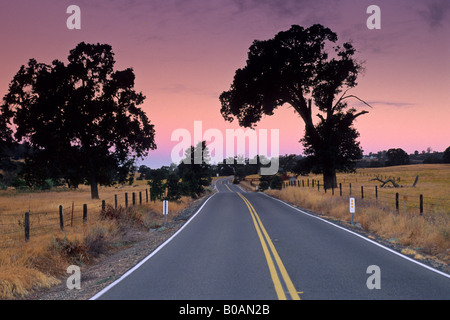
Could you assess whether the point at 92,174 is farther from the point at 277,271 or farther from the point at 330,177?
the point at 277,271

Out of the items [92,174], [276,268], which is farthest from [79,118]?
[276,268]

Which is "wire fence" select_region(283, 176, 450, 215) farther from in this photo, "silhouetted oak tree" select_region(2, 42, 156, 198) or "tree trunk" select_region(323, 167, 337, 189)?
"silhouetted oak tree" select_region(2, 42, 156, 198)

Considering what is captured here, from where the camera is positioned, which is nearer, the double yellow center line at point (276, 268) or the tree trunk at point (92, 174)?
the double yellow center line at point (276, 268)

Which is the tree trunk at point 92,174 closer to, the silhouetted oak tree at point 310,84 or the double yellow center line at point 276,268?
the silhouetted oak tree at point 310,84

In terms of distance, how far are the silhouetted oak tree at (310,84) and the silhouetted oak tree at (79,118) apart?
11520 mm

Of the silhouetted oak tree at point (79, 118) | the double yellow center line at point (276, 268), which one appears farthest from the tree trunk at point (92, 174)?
the double yellow center line at point (276, 268)

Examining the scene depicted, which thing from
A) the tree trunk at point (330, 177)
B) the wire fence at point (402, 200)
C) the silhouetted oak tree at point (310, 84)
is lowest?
the wire fence at point (402, 200)

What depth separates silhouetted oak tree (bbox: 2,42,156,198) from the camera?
31.0 m

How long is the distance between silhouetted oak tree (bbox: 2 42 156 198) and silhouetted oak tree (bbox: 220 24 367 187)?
11.5 metres

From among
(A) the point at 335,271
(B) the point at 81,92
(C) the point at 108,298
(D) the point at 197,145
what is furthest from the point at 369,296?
(D) the point at 197,145

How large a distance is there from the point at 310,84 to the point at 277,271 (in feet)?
85.1

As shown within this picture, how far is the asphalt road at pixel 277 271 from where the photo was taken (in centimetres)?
602

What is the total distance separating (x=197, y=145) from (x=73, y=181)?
20725 mm
